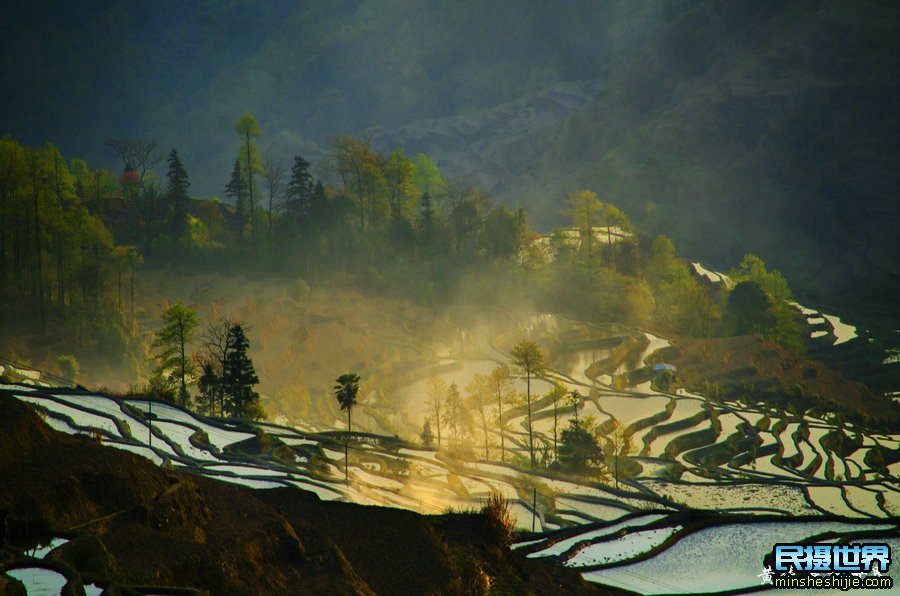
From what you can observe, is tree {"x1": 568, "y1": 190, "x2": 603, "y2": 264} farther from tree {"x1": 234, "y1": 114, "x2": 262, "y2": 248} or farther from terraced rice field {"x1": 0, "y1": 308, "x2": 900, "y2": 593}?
tree {"x1": 234, "y1": 114, "x2": 262, "y2": 248}

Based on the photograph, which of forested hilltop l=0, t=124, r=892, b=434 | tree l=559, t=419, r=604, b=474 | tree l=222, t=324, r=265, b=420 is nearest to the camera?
tree l=559, t=419, r=604, b=474

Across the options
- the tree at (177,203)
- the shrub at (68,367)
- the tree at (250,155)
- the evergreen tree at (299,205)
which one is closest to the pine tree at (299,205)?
the evergreen tree at (299,205)

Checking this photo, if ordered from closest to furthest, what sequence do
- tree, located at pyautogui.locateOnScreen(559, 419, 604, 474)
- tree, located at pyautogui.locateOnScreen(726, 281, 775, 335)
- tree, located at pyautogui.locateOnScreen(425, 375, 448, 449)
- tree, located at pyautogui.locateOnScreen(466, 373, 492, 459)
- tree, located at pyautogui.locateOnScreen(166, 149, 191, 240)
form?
1. tree, located at pyautogui.locateOnScreen(559, 419, 604, 474)
2. tree, located at pyautogui.locateOnScreen(425, 375, 448, 449)
3. tree, located at pyautogui.locateOnScreen(466, 373, 492, 459)
4. tree, located at pyautogui.locateOnScreen(166, 149, 191, 240)
5. tree, located at pyautogui.locateOnScreen(726, 281, 775, 335)

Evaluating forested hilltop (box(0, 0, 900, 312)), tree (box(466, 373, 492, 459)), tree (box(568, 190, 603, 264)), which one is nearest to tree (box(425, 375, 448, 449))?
tree (box(466, 373, 492, 459))

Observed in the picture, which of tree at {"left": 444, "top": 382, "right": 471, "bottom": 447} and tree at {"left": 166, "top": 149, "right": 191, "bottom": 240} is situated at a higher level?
tree at {"left": 166, "top": 149, "right": 191, "bottom": 240}

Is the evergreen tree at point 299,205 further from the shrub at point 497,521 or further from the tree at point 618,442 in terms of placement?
the shrub at point 497,521

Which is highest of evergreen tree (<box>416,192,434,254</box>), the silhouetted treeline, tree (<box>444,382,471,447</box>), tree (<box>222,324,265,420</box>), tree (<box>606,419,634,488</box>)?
evergreen tree (<box>416,192,434,254</box>)

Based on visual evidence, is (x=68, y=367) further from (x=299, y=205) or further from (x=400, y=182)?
(x=400, y=182)
